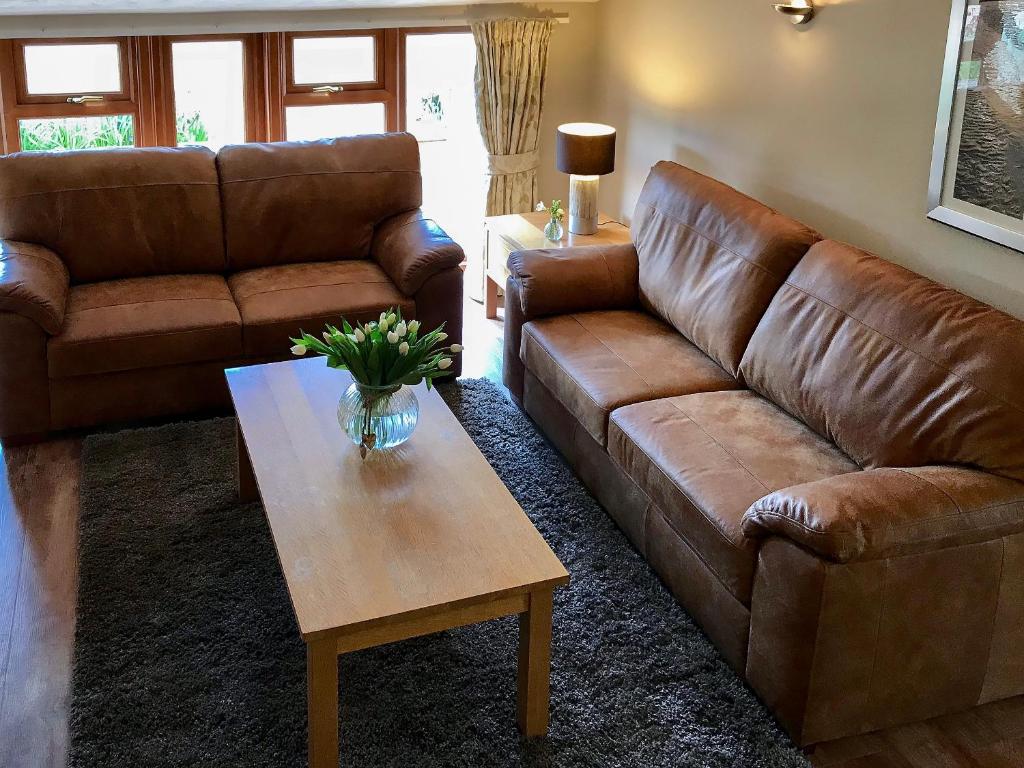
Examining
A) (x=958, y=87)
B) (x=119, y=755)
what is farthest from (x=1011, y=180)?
(x=119, y=755)

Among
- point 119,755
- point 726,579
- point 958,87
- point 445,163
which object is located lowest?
point 119,755

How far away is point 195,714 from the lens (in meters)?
2.70

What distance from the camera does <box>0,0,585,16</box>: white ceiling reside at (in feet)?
15.0

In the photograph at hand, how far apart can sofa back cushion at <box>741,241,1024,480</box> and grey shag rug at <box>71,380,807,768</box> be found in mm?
721

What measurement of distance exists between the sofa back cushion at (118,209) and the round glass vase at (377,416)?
176 centimetres

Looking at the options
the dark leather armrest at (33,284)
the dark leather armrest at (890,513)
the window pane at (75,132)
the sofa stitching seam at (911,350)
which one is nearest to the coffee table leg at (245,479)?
the dark leather armrest at (33,284)

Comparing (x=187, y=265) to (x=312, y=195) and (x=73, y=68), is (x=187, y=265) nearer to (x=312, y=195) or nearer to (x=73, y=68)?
(x=312, y=195)

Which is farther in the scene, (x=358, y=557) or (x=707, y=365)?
(x=707, y=365)

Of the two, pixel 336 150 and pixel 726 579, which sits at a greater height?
pixel 336 150

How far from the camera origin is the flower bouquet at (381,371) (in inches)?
115

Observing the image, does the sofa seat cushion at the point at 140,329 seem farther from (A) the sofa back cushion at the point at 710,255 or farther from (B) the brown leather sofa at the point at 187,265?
(A) the sofa back cushion at the point at 710,255

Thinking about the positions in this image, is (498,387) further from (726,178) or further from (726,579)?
(726,579)

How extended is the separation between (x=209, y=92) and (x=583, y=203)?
6.11ft

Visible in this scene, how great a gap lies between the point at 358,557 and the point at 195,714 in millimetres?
588
